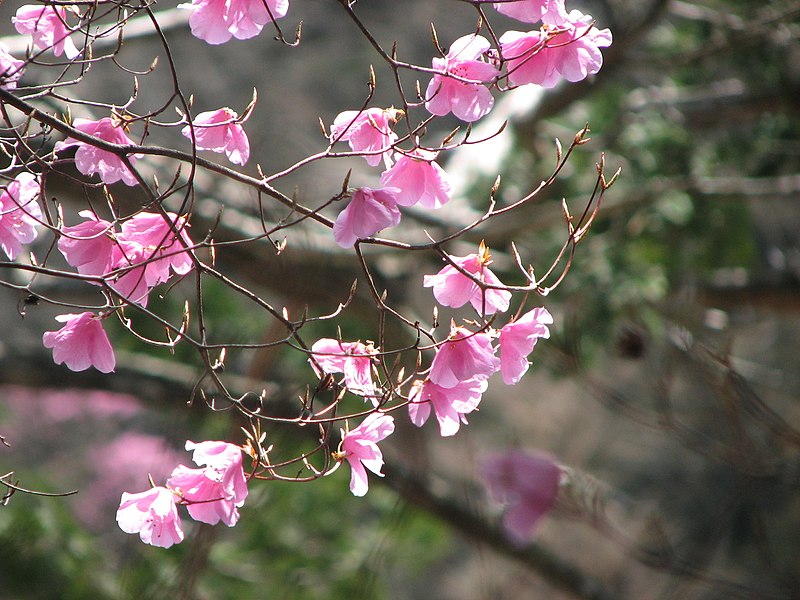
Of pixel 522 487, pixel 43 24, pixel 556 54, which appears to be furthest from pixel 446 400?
pixel 522 487

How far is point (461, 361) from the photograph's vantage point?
2.17ft

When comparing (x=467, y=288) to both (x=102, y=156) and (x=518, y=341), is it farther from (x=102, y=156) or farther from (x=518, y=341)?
(x=102, y=156)

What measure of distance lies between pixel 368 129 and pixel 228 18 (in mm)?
137

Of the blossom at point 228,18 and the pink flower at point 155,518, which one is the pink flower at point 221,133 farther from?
the pink flower at point 155,518

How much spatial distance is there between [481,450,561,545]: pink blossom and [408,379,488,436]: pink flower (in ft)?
3.55

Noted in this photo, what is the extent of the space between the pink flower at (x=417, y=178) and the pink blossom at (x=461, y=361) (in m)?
0.11

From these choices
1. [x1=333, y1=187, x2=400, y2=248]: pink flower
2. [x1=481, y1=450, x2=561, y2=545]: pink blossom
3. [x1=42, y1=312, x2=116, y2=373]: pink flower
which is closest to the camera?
[x1=333, y1=187, x2=400, y2=248]: pink flower

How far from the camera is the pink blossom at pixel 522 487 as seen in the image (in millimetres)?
1739

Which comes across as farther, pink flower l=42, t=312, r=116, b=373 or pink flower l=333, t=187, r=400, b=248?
pink flower l=42, t=312, r=116, b=373

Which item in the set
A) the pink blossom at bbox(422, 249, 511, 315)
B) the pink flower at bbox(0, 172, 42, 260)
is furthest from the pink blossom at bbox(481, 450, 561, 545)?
the pink flower at bbox(0, 172, 42, 260)

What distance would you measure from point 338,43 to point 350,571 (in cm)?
309

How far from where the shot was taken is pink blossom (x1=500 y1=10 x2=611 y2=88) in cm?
70

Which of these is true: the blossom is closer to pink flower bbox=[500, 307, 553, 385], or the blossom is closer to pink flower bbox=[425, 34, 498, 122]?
pink flower bbox=[425, 34, 498, 122]

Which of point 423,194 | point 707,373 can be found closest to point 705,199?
point 707,373
